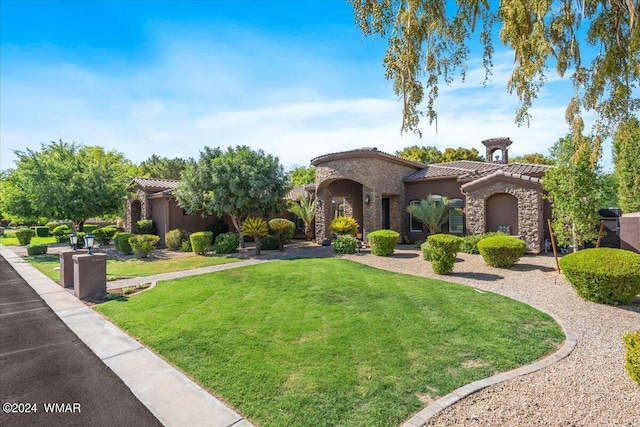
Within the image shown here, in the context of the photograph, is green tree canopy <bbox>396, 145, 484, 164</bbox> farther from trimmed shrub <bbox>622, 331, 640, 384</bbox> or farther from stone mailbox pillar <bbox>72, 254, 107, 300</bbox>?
trimmed shrub <bbox>622, 331, 640, 384</bbox>

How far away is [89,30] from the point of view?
9.49m

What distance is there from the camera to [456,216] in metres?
19.4

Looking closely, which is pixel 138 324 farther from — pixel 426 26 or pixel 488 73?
pixel 488 73

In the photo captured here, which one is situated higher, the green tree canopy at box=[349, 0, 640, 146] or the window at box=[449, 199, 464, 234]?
the green tree canopy at box=[349, 0, 640, 146]

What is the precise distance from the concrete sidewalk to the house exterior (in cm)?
1485

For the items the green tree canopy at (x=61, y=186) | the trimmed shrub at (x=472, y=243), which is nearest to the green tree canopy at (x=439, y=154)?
the trimmed shrub at (x=472, y=243)

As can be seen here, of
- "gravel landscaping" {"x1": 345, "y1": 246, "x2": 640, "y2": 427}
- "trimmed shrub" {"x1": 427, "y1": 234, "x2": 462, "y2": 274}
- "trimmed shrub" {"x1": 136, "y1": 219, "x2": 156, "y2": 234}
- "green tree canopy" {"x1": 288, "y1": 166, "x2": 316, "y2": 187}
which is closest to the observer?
"gravel landscaping" {"x1": 345, "y1": 246, "x2": 640, "y2": 427}

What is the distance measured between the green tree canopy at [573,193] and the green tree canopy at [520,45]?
4.85 m

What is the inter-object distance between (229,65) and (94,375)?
900 cm

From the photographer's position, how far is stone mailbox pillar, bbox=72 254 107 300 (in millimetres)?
9875

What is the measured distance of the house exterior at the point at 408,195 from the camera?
1570 centimetres

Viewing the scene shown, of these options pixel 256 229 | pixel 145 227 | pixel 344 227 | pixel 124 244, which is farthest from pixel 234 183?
pixel 145 227

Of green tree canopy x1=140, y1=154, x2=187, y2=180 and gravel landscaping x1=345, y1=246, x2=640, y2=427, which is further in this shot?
green tree canopy x1=140, y1=154, x2=187, y2=180

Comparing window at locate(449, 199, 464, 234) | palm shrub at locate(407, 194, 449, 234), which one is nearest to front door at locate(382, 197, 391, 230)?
palm shrub at locate(407, 194, 449, 234)
